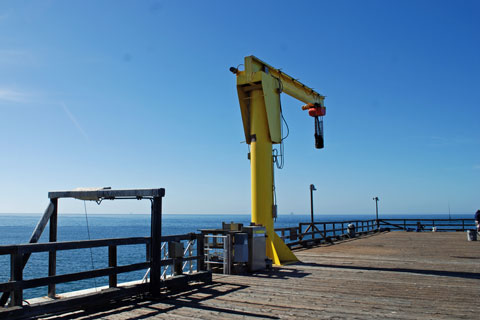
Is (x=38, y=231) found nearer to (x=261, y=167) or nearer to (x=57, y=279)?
(x=57, y=279)

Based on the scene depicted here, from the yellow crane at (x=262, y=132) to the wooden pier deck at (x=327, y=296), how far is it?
116 cm

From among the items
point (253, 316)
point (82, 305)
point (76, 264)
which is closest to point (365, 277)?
point (253, 316)

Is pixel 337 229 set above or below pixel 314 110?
below

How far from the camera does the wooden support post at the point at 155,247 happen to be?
291 inches

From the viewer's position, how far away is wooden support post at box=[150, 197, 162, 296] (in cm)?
740

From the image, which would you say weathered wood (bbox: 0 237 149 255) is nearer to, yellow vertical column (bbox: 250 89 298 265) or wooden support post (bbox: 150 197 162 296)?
wooden support post (bbox: 150 197 162 296)

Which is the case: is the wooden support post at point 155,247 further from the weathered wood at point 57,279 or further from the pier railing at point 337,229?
the pier railing at point 337,229

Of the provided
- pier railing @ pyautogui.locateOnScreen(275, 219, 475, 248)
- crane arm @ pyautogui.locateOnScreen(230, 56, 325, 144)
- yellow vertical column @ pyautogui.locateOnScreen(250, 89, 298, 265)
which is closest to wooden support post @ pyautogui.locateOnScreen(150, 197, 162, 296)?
yellow vertical column @ pyautogui.locateOnScreen(250, 89, 298, 265)

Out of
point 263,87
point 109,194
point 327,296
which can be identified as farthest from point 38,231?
point 263,87

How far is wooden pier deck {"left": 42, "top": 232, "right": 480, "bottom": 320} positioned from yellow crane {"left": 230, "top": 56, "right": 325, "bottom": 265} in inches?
45.7

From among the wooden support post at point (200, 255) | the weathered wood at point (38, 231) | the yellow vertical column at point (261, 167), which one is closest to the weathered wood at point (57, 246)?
the weathered wood at point (38, 231)

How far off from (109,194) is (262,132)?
6.01 m

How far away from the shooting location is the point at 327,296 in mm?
7523

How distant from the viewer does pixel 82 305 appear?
632 cm
